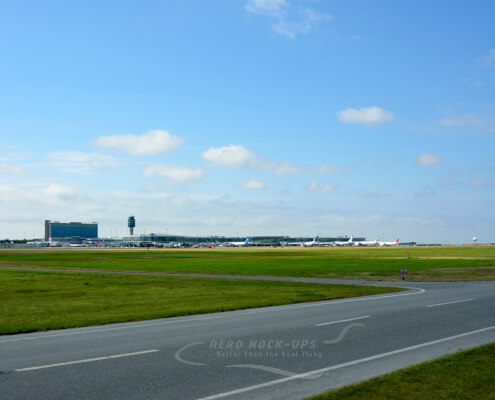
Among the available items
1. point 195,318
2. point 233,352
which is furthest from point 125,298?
point 233,352

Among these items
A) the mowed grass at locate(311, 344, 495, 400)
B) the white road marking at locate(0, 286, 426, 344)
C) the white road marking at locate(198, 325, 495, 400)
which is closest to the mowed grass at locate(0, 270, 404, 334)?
the white road marking at locate(0, 286, 426, 344)

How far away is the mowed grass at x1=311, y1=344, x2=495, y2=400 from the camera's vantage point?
9242 mm

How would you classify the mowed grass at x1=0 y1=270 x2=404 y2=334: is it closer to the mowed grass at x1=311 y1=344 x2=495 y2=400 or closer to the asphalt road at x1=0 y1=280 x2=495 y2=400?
the asphalt road at x1=0 y1=280 x2=495 y2=400

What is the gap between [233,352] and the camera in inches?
508

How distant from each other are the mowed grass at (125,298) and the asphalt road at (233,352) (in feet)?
6.58

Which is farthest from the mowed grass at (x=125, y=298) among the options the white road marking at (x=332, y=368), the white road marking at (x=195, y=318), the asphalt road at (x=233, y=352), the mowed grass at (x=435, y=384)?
the mowed grass at (x=435, y=384)

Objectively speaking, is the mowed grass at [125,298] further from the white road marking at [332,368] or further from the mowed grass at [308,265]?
the mowed grass at [308,265]

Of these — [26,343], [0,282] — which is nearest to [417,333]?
[26,343]

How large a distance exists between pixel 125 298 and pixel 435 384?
1947 cm

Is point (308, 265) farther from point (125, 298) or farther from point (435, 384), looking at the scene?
point (435, 384)

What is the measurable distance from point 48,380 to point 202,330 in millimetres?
6725

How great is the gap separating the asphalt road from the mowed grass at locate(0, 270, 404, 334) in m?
2.01

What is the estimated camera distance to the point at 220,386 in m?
9.91

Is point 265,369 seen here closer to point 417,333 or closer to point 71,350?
point 71,350
